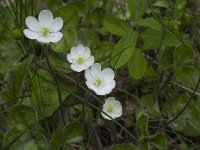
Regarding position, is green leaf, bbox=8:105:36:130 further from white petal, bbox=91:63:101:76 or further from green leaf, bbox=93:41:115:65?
green leaf, bbox=93:41:115:65

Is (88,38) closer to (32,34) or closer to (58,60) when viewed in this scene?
(58,60)

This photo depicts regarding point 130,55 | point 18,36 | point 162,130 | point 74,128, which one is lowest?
→ point 162,130

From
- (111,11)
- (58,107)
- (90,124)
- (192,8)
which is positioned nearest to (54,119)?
(58,107)

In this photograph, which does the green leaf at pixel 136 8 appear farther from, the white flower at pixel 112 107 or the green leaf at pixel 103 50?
the white flower at pixel 112 107

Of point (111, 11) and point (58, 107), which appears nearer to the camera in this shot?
point (58, 107)

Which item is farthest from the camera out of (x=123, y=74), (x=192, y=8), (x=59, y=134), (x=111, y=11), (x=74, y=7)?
(x=192, y=8)

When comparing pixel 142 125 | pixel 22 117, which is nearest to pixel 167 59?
pixel 142 125

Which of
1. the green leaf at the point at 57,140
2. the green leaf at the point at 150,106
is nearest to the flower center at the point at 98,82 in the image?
the green leaf at the point at 57,140

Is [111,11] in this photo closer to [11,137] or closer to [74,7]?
[74,7]
